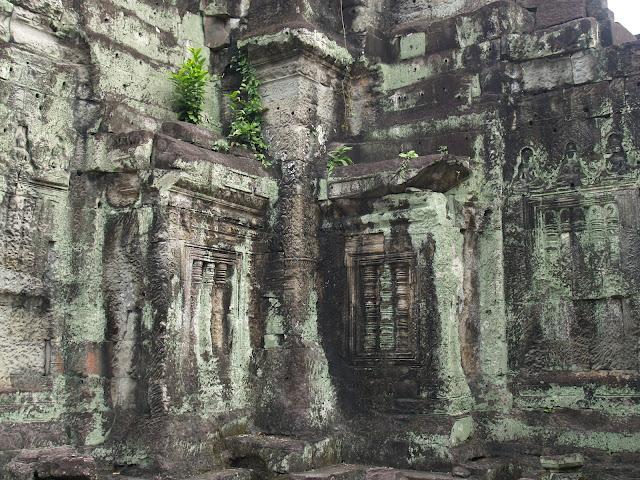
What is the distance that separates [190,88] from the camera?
9438 mm

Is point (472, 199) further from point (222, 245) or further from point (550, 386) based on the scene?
point (222, 245)

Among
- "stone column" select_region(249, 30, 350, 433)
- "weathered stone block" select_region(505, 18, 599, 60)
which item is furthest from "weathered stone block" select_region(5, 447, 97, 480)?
"weathered stone block" select_region(505, 18, 599, 60)

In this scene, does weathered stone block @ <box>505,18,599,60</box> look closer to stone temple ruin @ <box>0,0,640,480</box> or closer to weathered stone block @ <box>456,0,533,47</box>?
stone temple ruin @ <box>0,0,640,480</box>

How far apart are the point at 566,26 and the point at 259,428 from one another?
6285mm

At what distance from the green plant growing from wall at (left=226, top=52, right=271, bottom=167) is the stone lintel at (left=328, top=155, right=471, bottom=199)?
1045 millimetres

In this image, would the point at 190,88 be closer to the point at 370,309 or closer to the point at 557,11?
the point at 370,309

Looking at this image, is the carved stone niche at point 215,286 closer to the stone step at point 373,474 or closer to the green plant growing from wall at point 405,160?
the stone step at point 373,474

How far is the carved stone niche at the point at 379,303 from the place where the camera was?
8906 mm

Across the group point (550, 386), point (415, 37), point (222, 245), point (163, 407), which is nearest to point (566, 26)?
point (415, 37)

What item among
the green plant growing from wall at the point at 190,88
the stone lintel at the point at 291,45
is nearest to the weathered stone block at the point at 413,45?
the stone lintel at the point at 291,45

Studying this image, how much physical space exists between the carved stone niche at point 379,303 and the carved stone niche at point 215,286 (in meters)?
1.47

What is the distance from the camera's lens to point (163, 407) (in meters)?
7.66

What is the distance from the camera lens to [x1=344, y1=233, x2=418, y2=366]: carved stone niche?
8906mm

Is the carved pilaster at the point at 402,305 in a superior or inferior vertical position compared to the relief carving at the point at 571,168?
inferior
